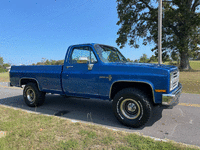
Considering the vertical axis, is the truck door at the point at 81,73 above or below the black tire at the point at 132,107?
above

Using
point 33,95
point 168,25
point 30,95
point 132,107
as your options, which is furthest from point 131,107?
point 168,25

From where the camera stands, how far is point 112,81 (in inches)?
151

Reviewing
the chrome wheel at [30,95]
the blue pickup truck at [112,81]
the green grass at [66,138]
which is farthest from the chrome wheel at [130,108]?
the chrome wheel at [30,95]

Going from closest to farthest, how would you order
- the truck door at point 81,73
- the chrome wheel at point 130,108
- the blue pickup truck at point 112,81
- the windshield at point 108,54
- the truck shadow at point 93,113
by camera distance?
1. the blue pickup truck at point 112,81
2. the chrome wheel at point 130,108
3. the truck shadow at point 93,113
4. the truck door at point 81,73
5. the windshield at point 108,54

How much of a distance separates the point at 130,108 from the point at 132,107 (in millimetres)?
56

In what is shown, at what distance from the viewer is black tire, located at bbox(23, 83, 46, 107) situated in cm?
543

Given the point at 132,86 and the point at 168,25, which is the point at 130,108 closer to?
the point at 132,86

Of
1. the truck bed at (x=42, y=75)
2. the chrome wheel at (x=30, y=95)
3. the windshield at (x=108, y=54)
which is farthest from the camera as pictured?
the chrome wheel at (x=30, y=95)

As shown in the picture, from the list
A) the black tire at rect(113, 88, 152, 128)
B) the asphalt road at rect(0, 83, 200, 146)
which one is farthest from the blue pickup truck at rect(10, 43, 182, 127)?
the asphalt road at rect(0, 83, 200, 146)

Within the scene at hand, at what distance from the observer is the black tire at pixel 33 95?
5430 millimetres

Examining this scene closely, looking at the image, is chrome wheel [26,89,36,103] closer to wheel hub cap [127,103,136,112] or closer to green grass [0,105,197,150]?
green grass [0,105,197,150]

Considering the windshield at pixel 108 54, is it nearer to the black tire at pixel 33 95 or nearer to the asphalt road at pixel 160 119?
the asphalt road at pixel 160 119

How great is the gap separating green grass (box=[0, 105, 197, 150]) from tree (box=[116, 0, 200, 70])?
64.8 ft

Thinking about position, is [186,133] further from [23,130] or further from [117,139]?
[23,130]
